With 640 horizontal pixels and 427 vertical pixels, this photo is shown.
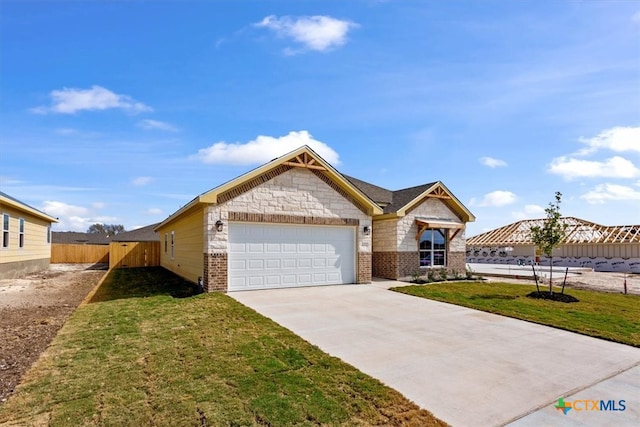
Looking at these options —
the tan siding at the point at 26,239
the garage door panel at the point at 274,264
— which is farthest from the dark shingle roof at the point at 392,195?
the tan siding at the point at 26,239

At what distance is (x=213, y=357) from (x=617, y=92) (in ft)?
43.2

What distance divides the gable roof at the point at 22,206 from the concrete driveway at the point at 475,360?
1348 centimetres

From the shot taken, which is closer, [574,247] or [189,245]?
[189,245]

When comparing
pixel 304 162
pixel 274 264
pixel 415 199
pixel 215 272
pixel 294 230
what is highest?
pixel 304 162

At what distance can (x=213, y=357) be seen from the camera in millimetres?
5402

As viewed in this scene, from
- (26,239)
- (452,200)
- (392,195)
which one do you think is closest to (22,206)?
(26,239)

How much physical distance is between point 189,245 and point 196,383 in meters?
11.5

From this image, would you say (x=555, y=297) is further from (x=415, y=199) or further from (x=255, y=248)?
(x=255, y=248)

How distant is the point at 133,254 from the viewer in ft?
86.1

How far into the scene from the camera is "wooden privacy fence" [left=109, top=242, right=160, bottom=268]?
996 inches

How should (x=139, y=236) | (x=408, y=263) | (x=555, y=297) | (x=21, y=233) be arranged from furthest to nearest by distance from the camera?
1. (x=139, y=236)
2. (x=21, y=233)
3. (x=408, y=263)
4. (x=555, y=297)

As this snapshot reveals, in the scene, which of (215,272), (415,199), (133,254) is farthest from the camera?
(133,254)

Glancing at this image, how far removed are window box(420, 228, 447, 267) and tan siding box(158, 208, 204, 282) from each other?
10.3 m

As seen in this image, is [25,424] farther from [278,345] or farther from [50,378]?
[278,345]
